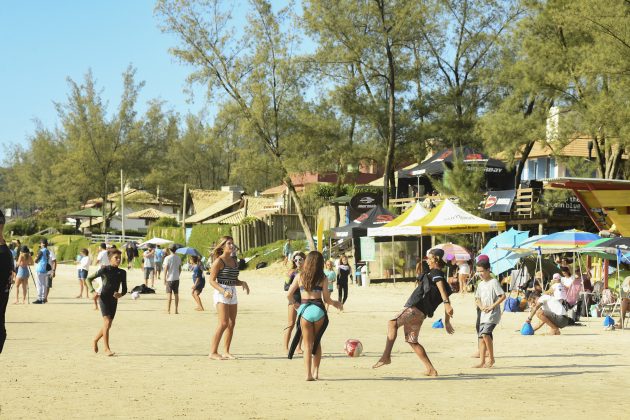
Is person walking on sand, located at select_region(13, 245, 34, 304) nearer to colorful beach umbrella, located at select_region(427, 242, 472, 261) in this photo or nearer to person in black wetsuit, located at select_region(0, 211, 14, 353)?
colorful beach umbrella, located at select_region(427, 242, 472, 261)

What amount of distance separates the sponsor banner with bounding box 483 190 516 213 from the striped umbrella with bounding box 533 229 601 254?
11.9 metres

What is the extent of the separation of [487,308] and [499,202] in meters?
24.2

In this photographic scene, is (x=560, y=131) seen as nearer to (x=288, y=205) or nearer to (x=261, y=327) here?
(x=261, y=327)

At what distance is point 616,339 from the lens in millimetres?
16359

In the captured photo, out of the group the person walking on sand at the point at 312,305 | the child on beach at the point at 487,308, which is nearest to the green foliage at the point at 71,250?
the child on beach at the point at 487,308

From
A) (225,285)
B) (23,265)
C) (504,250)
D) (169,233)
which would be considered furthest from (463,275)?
(169,233)

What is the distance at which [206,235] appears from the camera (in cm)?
5416

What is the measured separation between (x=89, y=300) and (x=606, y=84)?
19781mm

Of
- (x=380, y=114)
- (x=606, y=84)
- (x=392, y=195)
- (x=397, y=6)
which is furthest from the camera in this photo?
(x=392, y=195)

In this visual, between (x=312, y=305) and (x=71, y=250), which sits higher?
(x=312, y=305)

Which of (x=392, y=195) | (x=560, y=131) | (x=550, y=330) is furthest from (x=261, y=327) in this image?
(x=392, y=195)

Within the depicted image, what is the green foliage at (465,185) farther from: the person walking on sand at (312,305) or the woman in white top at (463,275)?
the person walking on sand at (312,305)

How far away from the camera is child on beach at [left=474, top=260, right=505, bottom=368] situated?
12000 millimetres

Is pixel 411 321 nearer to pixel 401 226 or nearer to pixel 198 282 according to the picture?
pixel 198 282
